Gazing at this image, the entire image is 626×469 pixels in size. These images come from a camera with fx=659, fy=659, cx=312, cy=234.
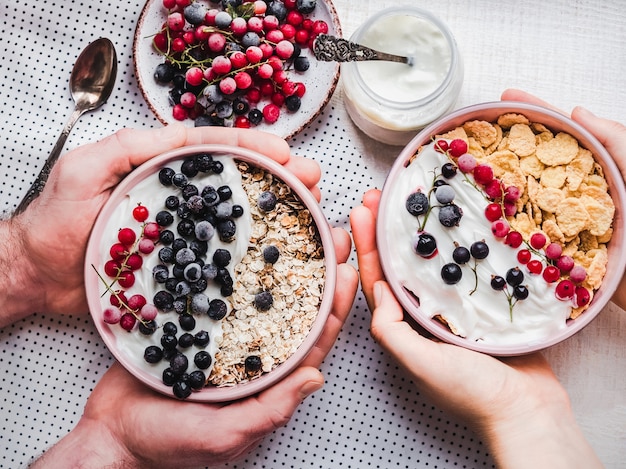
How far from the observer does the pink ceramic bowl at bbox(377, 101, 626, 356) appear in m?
1.05

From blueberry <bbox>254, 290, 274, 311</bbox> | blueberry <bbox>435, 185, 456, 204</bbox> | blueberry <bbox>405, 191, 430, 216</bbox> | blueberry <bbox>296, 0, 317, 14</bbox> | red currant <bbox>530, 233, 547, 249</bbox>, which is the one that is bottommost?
blueberry <bbox>254, 290, 274, 311</bbox>

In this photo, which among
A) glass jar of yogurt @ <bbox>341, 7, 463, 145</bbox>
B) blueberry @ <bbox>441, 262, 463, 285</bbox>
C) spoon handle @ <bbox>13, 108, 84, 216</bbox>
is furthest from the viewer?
spoon handle @ <bbox>13, 108, 84, 216</bbox>

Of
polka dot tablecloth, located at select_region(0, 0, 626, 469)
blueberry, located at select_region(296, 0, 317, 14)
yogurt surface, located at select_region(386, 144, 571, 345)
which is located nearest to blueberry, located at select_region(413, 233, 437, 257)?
yogurt surface, located at select_region(386, 144, 571, 345)

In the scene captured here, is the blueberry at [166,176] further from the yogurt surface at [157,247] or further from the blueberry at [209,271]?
the blueberry at [209,271]

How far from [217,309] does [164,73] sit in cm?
47

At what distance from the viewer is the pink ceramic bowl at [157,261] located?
106cm

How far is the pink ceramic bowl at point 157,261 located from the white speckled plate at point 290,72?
6.4 inches

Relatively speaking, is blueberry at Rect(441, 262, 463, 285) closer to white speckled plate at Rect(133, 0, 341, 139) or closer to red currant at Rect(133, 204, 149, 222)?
white speckled plate at Rect(133, 0, 341, 139)

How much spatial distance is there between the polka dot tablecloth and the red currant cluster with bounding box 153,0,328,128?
94 mm

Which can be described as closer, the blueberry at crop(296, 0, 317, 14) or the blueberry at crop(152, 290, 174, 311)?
the blueberry at crop(152, 290, 174, 311)

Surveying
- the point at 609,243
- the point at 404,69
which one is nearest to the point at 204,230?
the point at 404,69

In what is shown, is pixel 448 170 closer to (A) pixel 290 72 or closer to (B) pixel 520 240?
(B) pixel 520 240

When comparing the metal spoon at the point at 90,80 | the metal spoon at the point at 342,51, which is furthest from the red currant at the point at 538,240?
the metal spoon at the point at 90,80

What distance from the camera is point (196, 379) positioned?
104cm
